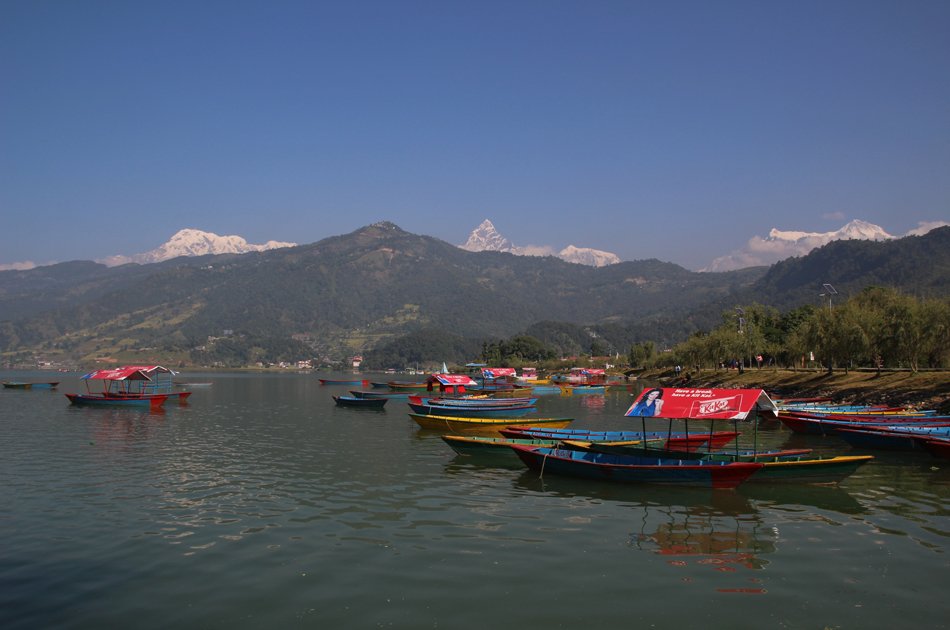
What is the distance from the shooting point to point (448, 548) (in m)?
20.2

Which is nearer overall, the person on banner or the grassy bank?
the person on banner

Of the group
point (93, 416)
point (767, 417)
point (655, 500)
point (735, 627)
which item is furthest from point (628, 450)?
point (93, 416)

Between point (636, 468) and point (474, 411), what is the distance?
1327 inches

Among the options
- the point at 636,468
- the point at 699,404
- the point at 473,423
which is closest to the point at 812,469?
the point at 699,404

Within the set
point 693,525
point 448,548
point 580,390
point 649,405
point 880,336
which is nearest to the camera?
point 448,548

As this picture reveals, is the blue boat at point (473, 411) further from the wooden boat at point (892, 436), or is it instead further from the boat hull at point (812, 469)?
the boat hull at point (812, 469)

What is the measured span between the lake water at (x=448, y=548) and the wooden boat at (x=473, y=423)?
1264 centimetres

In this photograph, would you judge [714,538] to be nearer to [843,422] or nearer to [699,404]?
[699,404]

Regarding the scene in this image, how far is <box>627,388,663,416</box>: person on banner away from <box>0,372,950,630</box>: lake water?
3.66 metres

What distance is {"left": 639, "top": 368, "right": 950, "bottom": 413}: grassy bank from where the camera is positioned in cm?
6531

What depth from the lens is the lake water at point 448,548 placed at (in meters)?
15.5

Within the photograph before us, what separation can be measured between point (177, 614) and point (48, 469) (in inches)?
947

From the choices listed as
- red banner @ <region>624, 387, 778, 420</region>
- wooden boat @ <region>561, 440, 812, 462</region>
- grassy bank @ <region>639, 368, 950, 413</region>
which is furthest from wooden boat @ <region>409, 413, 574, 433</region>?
grassy bank @ <region>639, 368, 950, 413</region>

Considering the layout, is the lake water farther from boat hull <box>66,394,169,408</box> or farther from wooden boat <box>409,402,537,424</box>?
boat hull <box>66,394,169,408</box>
